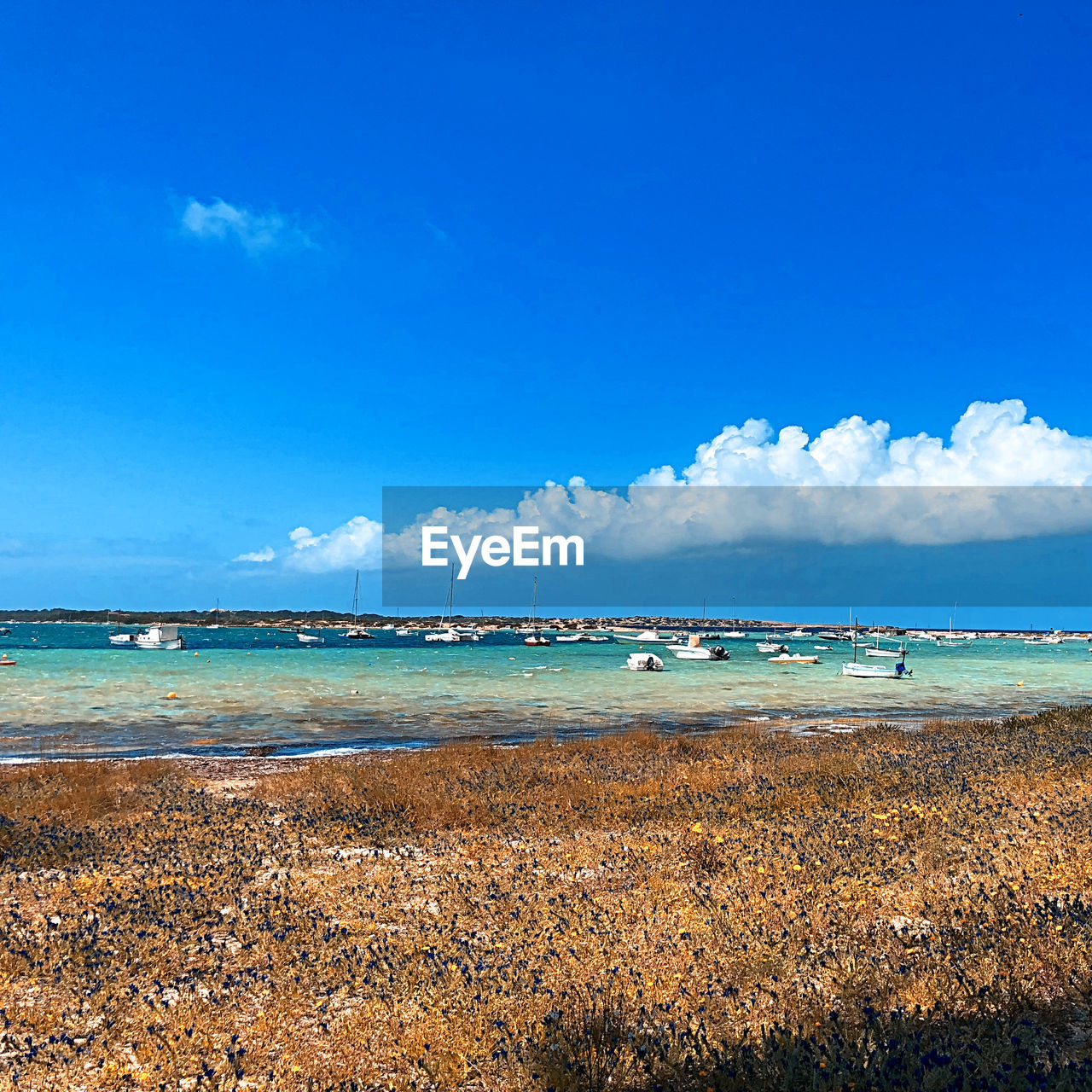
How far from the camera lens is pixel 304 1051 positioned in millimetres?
5266

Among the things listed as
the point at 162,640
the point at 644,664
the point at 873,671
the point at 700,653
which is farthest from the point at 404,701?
the point at 162,640

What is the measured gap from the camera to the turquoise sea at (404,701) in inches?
1075

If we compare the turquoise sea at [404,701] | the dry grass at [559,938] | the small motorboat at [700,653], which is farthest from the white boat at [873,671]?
the dry grass at [559,938]

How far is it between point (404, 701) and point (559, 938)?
35557 mm

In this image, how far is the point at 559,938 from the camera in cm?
693

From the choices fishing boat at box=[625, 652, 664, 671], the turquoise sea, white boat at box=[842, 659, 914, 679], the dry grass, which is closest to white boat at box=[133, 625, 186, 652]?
the turquoise sea

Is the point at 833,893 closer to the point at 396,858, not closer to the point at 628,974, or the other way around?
the point at 628,974

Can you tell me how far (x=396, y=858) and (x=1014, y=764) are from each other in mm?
12187

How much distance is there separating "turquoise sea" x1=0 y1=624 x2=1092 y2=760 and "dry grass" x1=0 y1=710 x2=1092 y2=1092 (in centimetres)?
1399

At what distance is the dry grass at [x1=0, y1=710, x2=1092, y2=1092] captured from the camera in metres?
4.95

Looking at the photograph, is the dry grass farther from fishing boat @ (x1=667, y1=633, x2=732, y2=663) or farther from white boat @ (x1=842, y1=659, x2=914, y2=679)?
fishing boat @ (x1=667, y1=633, x2=732, y2=663)

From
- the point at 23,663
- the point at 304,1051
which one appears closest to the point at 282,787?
the point at 304,1051

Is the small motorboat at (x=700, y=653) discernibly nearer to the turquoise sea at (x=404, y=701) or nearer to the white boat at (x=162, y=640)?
the turquoise sea at (x=404, y=701)

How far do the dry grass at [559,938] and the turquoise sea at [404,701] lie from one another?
45.9ft
